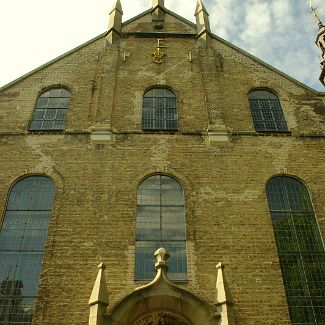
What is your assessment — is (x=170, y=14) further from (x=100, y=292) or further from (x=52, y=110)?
(x=100, y=292)

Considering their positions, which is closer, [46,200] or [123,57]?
[46,200]

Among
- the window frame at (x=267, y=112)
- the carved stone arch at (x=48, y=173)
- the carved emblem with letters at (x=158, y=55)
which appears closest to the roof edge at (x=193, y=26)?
the window frame at (x=267, y=112)

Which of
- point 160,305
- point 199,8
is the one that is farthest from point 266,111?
point 160,305

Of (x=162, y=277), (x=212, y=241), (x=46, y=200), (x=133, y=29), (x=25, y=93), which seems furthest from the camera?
(x=133, y=29)

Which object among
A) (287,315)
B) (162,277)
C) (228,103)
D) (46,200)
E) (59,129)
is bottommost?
(287,315)

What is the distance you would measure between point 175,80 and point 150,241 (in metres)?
6.68

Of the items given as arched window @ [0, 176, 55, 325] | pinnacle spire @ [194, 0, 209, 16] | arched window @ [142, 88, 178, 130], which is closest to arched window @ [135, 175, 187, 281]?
arched window @ [142, 88, 178, 130]

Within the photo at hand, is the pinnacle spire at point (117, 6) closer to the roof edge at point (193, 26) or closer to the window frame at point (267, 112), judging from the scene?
the roof edge at point (193, 26)

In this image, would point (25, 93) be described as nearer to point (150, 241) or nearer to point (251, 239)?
point (150, 241)

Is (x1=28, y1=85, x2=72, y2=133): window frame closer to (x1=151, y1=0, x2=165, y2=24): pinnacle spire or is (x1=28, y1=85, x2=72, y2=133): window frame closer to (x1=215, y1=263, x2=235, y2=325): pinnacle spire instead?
(x1=151, y1=0, x2=165, y2=24): pinnacle spire

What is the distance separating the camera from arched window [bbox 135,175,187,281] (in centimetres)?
1133

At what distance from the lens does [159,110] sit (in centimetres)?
1517

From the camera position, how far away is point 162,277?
34.1 feet

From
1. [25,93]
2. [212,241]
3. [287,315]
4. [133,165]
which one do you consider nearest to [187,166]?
[133,165]
